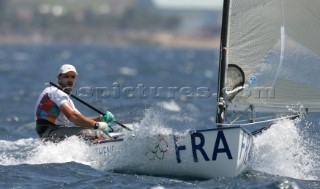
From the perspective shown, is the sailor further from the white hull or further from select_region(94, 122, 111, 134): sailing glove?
the white hull

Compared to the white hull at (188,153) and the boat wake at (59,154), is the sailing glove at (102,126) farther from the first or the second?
the white hull at (188,153)

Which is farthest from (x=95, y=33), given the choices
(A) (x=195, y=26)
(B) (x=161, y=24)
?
(A) (x=195, y=26)

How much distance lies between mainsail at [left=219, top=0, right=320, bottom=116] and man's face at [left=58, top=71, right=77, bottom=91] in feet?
6.40

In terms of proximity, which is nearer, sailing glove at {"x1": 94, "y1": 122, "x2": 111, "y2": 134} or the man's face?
sailing glove at {"x1": 94, "y1": 122, "x2": 111, "y2": 134}

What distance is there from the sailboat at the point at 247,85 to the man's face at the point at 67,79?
37.8 inches

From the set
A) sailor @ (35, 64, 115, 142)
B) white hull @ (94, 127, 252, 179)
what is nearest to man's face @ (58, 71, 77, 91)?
sailor @ (35, 64, 115, 142)

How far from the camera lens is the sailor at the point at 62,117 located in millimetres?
9703

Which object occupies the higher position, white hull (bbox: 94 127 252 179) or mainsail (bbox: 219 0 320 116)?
mainsail (bbox: 219 0 320 116)

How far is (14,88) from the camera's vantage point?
912 inches

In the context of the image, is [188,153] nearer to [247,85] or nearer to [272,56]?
[247,85]

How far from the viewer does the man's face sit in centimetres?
Answer: 995

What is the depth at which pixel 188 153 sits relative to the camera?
872 centimetres

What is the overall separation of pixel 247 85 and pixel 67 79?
2222 millimetres

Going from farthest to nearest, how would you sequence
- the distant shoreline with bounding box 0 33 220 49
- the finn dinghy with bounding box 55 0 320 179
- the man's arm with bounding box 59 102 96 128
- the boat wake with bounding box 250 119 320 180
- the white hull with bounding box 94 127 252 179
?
the distant shoreline with bounding box 0 33 220 49
the man's arm with bounding box 59 102 96 128
the boat wake with bounding box 250 119 320 180
the finn dinghy with bounding box 55 0 320 179
the white hull with bounding box 94 127 252 179
